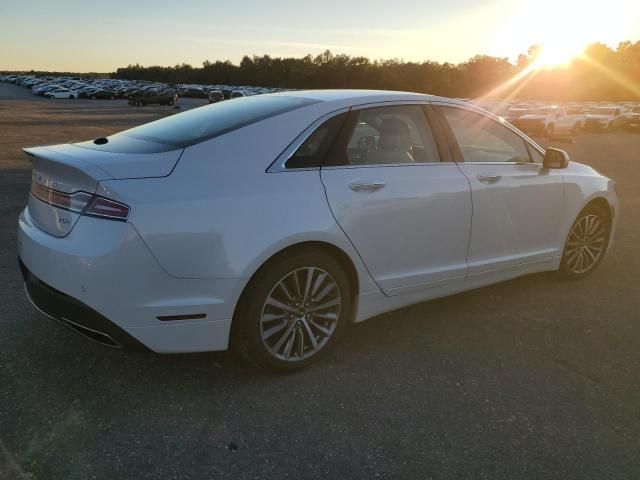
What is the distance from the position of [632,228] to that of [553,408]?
5.16 metres

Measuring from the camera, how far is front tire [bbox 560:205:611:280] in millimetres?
4996

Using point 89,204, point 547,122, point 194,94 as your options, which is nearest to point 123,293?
point 89,204

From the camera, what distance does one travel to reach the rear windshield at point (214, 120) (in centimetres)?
323

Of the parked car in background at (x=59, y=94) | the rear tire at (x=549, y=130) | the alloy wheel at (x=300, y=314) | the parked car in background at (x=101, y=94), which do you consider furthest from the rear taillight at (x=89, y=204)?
the parked car in background at (x=101, y=94)

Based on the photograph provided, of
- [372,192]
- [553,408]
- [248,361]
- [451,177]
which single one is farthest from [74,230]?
[553,408]

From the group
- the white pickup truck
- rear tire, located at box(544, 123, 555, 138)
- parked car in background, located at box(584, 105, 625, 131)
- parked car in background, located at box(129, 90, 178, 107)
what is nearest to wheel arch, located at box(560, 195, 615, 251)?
the white pickup truck

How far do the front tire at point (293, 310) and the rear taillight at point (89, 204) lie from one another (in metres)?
0.77

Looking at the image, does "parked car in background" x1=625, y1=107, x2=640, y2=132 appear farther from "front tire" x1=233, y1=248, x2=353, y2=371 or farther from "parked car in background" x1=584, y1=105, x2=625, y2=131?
"front tire" x1=233, y1=248, x2=353, y2=371

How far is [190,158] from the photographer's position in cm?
294

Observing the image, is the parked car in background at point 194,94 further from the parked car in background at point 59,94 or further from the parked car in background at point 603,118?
the parked car in background at point 603,118

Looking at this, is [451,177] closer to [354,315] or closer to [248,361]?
[354,315]

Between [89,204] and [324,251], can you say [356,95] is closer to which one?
[324,251]

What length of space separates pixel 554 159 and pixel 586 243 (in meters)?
1.07

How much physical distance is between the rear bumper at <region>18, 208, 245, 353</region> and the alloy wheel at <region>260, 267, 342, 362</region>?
0.28m
